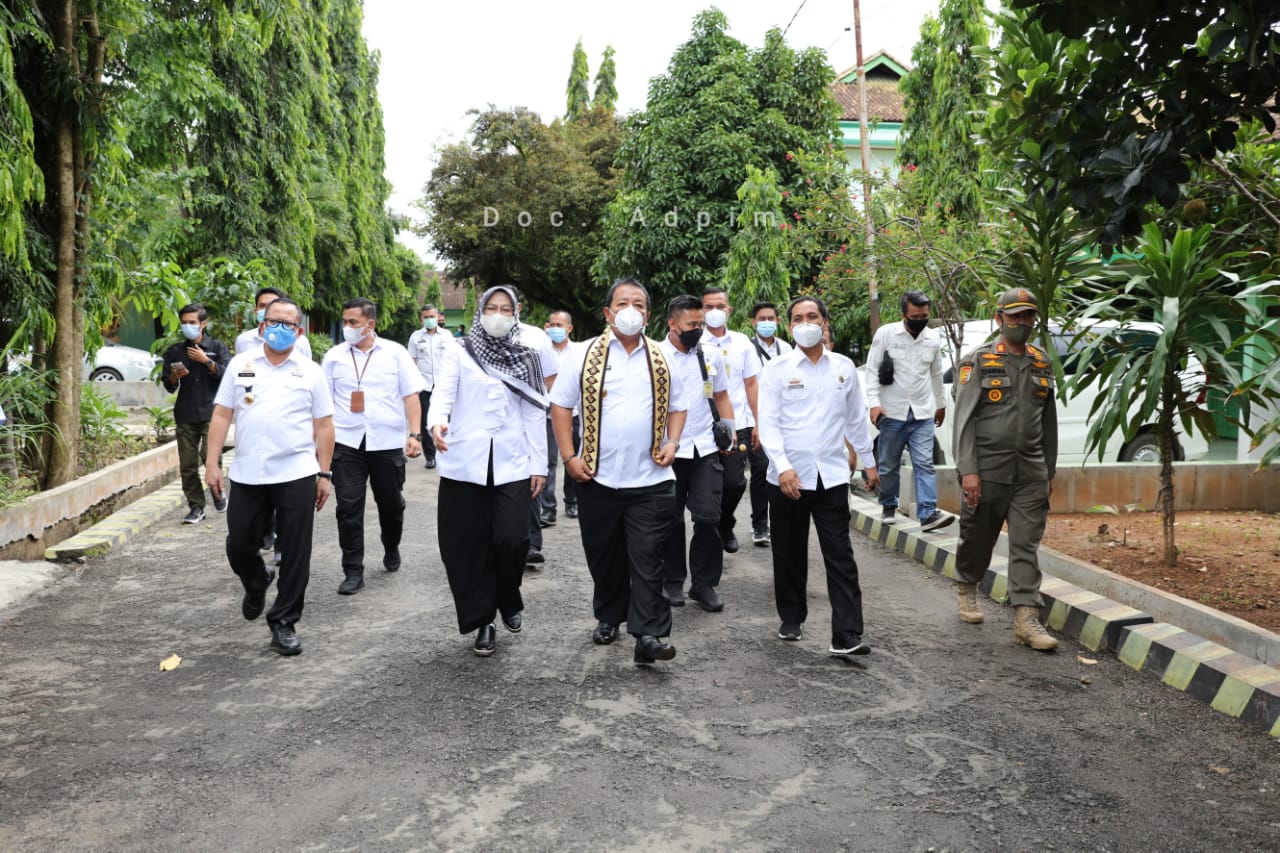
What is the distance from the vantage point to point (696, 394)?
6.97m

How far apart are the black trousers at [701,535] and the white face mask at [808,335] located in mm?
1154

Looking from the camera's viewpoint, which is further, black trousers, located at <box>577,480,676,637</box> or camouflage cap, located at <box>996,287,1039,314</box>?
camouflage cap, located at <box>996,287,1039,314</box>

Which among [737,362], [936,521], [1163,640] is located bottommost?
[1163,640]

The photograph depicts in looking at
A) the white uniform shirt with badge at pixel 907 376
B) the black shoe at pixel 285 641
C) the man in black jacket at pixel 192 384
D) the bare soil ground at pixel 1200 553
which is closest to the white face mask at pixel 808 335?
the bare soil ground at pixel 1200 553

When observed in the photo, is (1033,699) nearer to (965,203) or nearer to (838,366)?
(838,366)

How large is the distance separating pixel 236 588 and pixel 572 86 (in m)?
50.9

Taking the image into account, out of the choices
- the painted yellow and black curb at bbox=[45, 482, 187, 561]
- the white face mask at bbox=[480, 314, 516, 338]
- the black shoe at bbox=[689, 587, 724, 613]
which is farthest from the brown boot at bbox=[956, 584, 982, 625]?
the painted yellow and black curb at bbox=[45, 482, 187, 561]

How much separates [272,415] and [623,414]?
185cm

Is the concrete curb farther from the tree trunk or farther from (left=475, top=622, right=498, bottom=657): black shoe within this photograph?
(left=475, top=622, right=498, bottom=657): black shoe

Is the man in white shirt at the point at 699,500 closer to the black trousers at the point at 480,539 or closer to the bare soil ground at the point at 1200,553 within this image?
the black trousers at the point at 480,539

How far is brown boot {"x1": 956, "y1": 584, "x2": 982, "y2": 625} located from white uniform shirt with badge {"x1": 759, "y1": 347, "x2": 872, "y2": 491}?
1.12 meters

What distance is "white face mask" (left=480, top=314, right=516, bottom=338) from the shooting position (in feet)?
20.3

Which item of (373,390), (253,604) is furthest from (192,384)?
(253,604)

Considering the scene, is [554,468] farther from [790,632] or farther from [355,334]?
[790,632]
